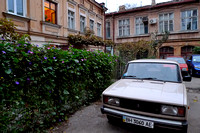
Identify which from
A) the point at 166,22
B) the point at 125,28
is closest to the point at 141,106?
the point at 166,22

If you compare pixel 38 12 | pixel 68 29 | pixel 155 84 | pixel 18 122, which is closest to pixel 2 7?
pixel 38 12

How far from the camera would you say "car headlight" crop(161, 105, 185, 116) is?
8.06 feet

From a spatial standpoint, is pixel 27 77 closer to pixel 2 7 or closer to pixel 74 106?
pixel 74 106

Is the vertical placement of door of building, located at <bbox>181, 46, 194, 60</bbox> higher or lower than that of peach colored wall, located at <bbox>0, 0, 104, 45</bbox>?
lower

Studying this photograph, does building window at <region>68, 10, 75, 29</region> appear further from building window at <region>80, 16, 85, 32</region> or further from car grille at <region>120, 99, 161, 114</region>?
car grille at <region>120, 99, 161, 114</region>

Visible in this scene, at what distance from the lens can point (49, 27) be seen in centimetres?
1021

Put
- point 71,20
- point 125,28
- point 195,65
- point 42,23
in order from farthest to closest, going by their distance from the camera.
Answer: point 125,28
point 71,20
point 195,65
point 42,23

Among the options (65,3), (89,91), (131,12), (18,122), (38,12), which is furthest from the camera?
(131,12)

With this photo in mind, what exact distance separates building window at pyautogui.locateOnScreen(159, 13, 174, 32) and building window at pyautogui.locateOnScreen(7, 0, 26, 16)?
693 inches

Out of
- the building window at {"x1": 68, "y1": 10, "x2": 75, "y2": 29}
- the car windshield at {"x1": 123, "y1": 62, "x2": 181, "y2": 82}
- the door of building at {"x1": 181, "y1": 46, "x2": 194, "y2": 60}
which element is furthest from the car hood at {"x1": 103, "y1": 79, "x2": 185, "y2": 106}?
the door of building at {"x1": 181, "y1": 46, "x2": 194, "y2": 60}

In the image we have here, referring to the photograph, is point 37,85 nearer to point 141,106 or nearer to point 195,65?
point 141,106

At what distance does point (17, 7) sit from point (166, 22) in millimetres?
18816

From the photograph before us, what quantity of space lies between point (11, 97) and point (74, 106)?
211 cm

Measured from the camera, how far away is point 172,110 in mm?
2514
